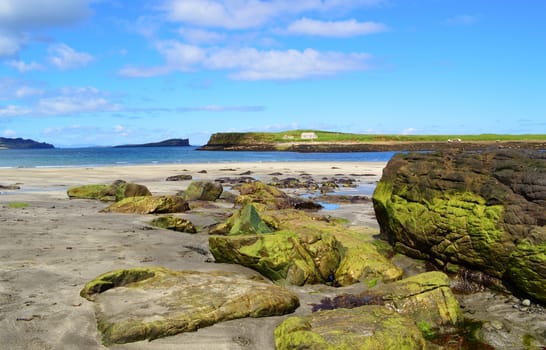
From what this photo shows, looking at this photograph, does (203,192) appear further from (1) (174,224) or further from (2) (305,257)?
(2) (305,257)

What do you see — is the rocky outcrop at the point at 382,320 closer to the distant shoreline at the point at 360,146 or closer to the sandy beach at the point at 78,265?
the sandy beach at the point at 78,265

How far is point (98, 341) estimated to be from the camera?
5547 millimetres

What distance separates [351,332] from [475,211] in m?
4.64

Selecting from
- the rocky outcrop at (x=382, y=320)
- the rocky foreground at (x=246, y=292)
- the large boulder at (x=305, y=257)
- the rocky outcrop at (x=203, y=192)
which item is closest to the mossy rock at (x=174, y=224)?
the rocky foreground at (x=246, y=292)

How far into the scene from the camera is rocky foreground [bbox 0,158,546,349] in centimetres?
571

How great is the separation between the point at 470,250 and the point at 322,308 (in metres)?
3.48

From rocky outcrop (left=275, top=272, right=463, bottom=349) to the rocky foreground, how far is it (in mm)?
17

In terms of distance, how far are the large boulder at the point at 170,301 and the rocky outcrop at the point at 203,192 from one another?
12.8 meters

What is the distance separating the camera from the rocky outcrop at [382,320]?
5.42 m

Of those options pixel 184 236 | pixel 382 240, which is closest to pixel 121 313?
pixel 184 236

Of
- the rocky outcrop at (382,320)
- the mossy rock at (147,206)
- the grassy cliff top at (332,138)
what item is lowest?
the rocky outcrop at (382,320)

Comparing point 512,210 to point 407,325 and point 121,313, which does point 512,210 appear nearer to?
point 407,325

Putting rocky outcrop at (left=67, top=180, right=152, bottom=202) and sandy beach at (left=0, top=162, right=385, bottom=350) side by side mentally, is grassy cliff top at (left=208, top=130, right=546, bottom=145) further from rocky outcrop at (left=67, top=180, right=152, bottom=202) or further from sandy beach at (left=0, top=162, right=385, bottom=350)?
sandy beach at (left=0, top=162, right=385, bottom=350)

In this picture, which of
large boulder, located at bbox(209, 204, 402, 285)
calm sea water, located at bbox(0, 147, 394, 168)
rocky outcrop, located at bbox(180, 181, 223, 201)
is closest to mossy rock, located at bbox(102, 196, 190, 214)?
rocky outcrop, located at bbox(180, 181, 223, 201)
